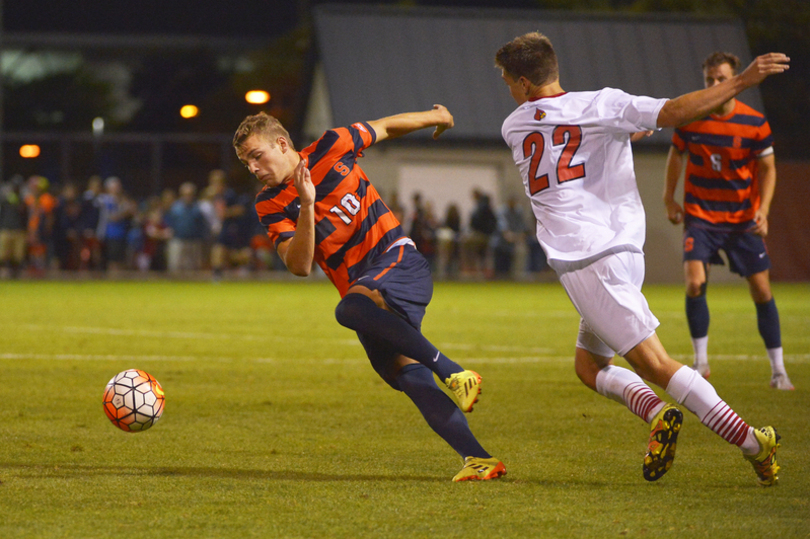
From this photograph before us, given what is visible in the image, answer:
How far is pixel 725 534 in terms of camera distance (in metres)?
3.80

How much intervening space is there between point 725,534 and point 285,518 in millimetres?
1572

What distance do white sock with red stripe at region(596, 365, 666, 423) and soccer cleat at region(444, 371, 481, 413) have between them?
0.71 metres

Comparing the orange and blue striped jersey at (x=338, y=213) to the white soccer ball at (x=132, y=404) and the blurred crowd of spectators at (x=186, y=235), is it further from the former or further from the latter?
the blurred crowd of spectators at (x=186, y=235)

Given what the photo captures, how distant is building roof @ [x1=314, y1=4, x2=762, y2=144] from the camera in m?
27.2

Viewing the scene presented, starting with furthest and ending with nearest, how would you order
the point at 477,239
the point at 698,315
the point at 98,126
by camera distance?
the point at 98,126 < the point at 477,239 < the point at 698,315

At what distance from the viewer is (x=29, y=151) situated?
3356 cm

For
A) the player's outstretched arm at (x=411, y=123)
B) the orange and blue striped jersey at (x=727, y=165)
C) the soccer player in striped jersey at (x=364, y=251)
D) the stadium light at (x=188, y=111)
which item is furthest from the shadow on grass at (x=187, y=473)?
the stadium light at (x=188, y=111)

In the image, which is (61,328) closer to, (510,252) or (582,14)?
(510,252)

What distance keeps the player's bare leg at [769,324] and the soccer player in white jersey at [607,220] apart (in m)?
3.29

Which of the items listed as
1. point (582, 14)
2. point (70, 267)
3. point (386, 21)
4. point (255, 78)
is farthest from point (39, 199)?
point (255, 78)

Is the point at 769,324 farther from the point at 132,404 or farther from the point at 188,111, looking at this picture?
the point at 188,111

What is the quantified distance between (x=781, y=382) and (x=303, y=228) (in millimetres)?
4353

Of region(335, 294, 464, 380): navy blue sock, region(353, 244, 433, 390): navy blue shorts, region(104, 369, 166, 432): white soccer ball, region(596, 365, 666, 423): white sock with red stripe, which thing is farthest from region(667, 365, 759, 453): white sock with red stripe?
region(104, 369, 166, 432): white soccer ball

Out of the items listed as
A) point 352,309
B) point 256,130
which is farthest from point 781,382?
point 256,130
